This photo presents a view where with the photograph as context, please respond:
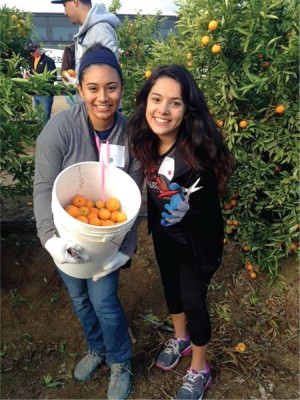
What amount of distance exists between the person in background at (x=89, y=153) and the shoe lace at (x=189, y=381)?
47 cm

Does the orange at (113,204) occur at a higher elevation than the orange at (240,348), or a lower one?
higher

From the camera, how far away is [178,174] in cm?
169

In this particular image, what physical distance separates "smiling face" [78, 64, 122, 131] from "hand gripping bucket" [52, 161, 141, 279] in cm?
25

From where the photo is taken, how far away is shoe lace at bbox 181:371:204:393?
1.99 meters

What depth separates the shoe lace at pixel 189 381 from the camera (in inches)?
78.5

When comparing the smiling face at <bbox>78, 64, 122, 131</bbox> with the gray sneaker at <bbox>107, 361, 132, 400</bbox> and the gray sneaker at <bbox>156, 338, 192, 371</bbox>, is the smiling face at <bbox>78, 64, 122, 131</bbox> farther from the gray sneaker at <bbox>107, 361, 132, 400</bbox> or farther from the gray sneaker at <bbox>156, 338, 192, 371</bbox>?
the gray sneaker at <bbox>156, 338, 192, 371</bbox>

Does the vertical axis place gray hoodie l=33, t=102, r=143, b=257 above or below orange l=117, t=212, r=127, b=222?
above

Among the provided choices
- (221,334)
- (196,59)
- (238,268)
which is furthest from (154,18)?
(221,334)

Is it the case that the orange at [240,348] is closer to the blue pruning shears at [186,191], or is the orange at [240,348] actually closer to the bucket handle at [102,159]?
the blue pruning shears at [186,191]

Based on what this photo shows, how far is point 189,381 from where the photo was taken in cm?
201

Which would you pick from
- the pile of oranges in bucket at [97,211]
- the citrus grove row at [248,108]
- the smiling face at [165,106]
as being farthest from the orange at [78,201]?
the citrus grove row at [248,108]

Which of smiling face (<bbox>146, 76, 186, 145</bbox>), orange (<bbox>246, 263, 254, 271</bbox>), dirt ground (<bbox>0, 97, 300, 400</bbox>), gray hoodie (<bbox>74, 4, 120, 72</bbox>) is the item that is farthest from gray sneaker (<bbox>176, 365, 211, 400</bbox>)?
gray hoodie (<bbox>74, 4, 120, 72</bbox>)

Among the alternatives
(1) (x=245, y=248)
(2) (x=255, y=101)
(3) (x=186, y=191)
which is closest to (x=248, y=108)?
(2) (x=255, y=101)

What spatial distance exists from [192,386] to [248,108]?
1.85 metres
